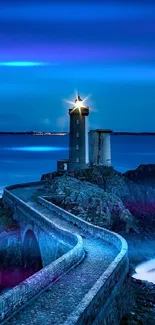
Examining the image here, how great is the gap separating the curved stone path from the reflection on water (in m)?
4.96

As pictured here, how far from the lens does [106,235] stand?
861 inches

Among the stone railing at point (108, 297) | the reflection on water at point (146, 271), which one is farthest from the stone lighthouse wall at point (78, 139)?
the stone railing at point (108, 297)

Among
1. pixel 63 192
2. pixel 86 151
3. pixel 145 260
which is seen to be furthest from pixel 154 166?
pixel 145 260

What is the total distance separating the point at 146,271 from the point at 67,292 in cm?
1261

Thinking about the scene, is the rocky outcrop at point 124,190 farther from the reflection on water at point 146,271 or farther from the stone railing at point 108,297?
the stone railing at point 108,297

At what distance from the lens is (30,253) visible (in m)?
28.7

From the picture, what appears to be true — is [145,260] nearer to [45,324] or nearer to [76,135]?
[45,324]

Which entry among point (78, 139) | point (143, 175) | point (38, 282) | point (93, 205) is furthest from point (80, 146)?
point (38, 282)

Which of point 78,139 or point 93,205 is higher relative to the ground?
point 78,139

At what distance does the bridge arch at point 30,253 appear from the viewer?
2702 cm

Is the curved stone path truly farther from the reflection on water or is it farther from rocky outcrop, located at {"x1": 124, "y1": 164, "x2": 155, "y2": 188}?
rocky outcrop, located at {"x1": 124, "y1": 164, "x2": 155, "y2": 188}

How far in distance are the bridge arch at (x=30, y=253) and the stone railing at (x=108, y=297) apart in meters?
7.44

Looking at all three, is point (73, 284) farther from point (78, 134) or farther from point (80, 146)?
point (78, 134)

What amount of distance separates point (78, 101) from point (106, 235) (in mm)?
28982
